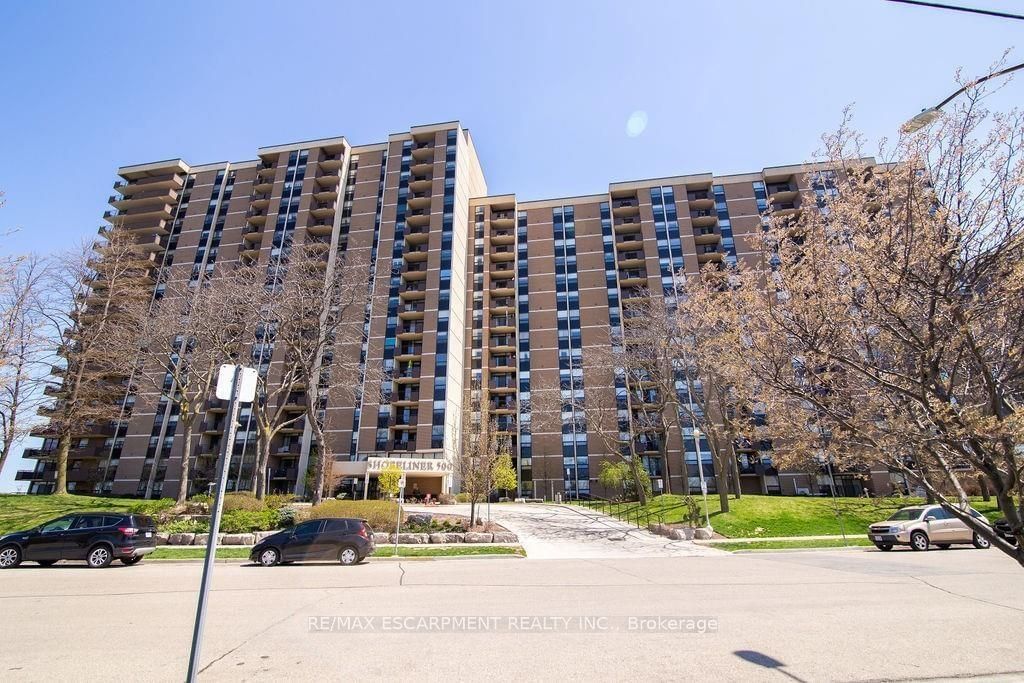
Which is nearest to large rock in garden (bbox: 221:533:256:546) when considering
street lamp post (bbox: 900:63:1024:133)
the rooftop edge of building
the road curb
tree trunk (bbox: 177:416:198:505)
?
tree trunk (bbox: 177:416:198:505)

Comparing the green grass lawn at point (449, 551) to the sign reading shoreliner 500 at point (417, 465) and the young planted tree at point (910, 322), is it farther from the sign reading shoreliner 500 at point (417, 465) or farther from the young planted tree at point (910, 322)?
the sign reading shoreliner 500 at point (417, 465)

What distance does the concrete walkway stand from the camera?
1830cm

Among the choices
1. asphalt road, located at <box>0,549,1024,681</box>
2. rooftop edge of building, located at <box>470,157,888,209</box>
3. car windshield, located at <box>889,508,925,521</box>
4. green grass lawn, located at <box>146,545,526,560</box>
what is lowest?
green grass lawn, located at <box>146,545,526,560</box>

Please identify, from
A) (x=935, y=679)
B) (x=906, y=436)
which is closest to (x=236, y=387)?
(x=906, y=436)

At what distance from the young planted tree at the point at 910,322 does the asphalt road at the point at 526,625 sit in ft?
8.20

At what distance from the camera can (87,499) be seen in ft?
86.7

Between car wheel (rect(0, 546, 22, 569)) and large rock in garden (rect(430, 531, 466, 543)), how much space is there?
44.3ft

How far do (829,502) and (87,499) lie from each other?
43615 mm

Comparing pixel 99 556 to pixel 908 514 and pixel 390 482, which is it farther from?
pixel 908 514

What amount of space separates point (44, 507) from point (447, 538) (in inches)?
866

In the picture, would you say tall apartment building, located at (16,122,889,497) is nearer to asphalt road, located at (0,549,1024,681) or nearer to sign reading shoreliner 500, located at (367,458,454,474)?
sign reading shoreliner 500, located at (367,458,454,474)

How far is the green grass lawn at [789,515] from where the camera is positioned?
72.3ft

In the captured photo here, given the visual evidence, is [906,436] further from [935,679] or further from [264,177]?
[264,177]

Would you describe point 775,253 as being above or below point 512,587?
above
